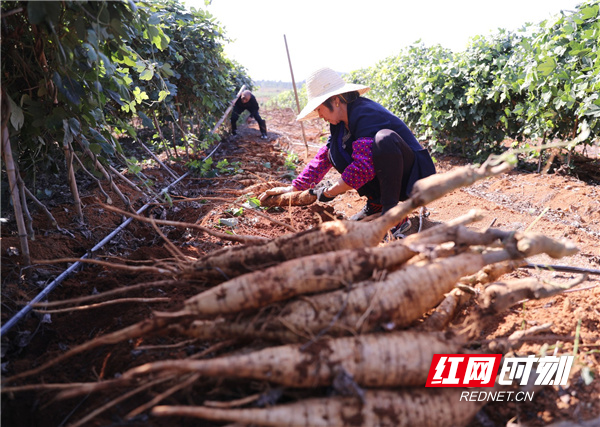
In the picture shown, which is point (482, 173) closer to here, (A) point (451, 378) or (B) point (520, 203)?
(A) point (451, 378)

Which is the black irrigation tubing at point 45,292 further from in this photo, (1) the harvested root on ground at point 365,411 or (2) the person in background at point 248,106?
(2) the person in background at point 248,106

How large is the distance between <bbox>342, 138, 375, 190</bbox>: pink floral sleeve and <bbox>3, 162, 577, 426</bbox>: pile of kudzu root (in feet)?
4.08

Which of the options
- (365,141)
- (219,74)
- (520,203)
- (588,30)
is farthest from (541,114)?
(219,74)

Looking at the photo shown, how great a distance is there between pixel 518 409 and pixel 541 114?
5.12 m

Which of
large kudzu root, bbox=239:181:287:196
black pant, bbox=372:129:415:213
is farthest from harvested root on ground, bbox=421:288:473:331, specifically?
large kudzu root, bbox=239:181:287:196

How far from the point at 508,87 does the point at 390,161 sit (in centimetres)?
404

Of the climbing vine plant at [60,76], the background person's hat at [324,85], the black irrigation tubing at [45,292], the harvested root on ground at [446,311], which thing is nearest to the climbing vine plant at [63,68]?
the climbing vine plant at [60,76]

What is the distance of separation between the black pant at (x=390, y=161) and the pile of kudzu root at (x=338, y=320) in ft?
3.95

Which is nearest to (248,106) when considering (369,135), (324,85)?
(324,85)

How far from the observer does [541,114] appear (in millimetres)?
5156

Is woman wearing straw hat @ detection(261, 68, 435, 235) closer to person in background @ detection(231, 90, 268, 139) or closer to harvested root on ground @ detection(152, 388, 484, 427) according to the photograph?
harvested root on ground @ detection(152, 388, 484, 427)

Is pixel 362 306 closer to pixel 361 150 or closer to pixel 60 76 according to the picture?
pixel 361 150

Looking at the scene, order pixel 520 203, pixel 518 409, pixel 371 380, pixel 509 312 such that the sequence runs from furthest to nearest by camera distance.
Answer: pixel 520 203 < pixel 509 312 < pixel 518 409 < pixel 371 380

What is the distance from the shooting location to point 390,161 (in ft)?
9.23
